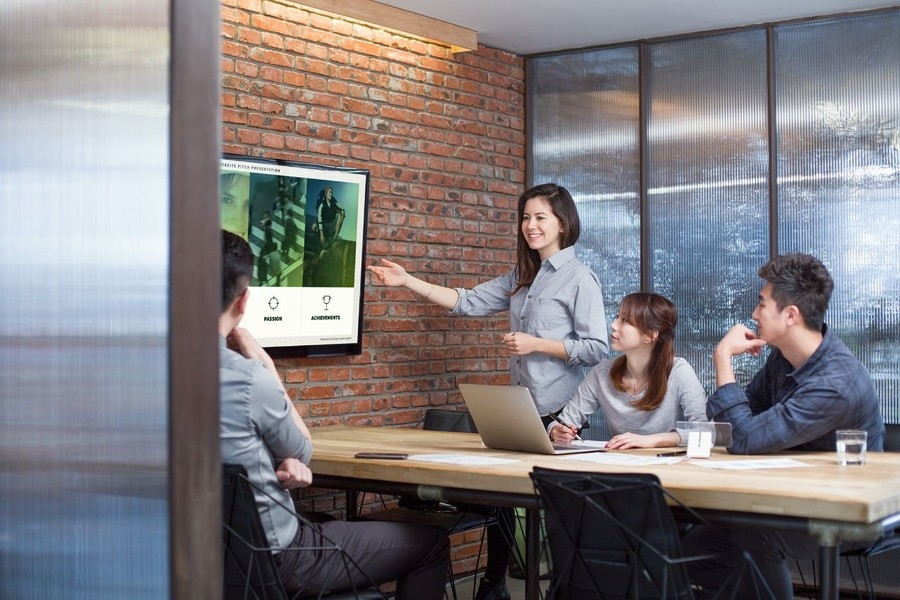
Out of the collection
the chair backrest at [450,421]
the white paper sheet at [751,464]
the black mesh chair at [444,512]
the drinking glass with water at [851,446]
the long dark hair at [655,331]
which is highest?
the long dark hair at [655,331]

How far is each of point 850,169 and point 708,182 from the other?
0.74m

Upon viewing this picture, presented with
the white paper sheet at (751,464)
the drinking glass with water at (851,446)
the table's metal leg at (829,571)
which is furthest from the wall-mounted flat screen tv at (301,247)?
the table's metal leg at (829,571)

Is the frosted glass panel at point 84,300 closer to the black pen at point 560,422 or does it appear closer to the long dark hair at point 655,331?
the black pen at point 560,422

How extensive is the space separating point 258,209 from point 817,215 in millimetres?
2749

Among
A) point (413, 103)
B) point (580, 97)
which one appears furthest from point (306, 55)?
point (580, 97)

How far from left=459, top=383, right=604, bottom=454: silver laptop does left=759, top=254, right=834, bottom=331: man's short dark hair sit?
82cm

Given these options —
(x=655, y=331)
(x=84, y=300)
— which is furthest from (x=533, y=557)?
(x=84, y=300)

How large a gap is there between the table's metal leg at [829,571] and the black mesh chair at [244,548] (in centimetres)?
127

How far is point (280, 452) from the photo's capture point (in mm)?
3080

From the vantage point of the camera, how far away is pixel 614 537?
9.46 ft

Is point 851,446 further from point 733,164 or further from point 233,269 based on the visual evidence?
point 733,164

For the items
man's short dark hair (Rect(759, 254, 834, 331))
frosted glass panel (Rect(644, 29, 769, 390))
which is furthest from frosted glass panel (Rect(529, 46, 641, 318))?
man's short dark hair (Rect(759, 254, 834, 331))

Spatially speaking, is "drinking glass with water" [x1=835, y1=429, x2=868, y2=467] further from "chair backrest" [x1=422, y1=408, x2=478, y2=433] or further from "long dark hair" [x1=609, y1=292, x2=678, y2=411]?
"chair backrest" [x1=422, y1=408, x2=478, y2=433]

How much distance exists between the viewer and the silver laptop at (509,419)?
3637mm
